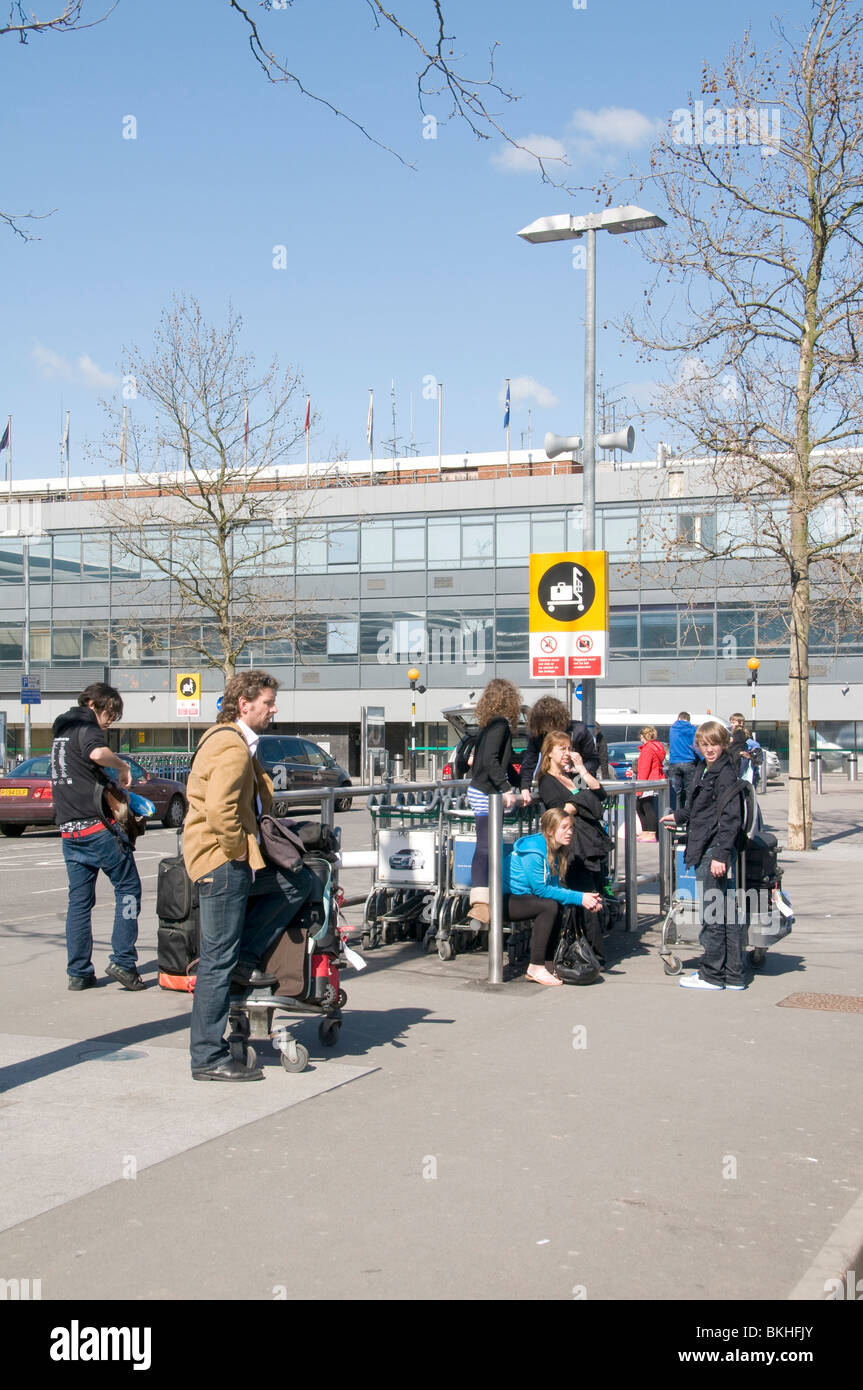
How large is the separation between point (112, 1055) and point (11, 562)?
5453 centimetres

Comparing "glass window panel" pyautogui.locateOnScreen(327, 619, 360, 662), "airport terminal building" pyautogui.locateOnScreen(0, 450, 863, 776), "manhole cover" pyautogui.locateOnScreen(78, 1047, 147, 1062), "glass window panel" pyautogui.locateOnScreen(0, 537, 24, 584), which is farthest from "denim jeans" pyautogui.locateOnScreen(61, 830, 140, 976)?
"glass window panel" pyautogui.locateOnScreen(0, 537, 24, 584)

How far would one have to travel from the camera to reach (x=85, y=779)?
8.58 m

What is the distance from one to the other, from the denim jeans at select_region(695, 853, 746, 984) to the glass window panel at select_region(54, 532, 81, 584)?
52.0 metres

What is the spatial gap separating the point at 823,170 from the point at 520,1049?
1587 centimetres

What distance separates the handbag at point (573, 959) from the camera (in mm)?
8906

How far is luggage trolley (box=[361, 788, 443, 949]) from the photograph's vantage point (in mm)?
9953

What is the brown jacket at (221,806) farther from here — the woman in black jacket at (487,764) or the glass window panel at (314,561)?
the glass window panel at (314,561)

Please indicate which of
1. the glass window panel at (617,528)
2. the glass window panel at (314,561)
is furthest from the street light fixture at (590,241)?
the glass window panel at (314,561)

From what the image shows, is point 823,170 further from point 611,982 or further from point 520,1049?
point 520,1049

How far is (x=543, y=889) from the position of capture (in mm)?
9008

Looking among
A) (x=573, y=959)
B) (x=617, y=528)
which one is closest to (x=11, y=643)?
(x=617, y=528)

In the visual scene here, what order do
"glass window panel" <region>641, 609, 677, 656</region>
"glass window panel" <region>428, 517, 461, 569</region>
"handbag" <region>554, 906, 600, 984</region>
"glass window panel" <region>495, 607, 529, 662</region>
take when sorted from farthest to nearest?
"glass window panel" <region>428, 517, 461, 569</region> → "glass window panel" <region>495, 607, 529, 662</region> → "glass window panel" <region>641, 609, 677, 656</region> → "handbag" <region>554, 906, 600, 984</region>

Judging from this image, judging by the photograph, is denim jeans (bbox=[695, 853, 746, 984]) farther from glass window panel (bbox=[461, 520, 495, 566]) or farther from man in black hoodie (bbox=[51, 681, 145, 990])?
glass window panel (bbox=[461, 520, 495, 566])

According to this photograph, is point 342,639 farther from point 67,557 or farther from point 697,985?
point 697,985
